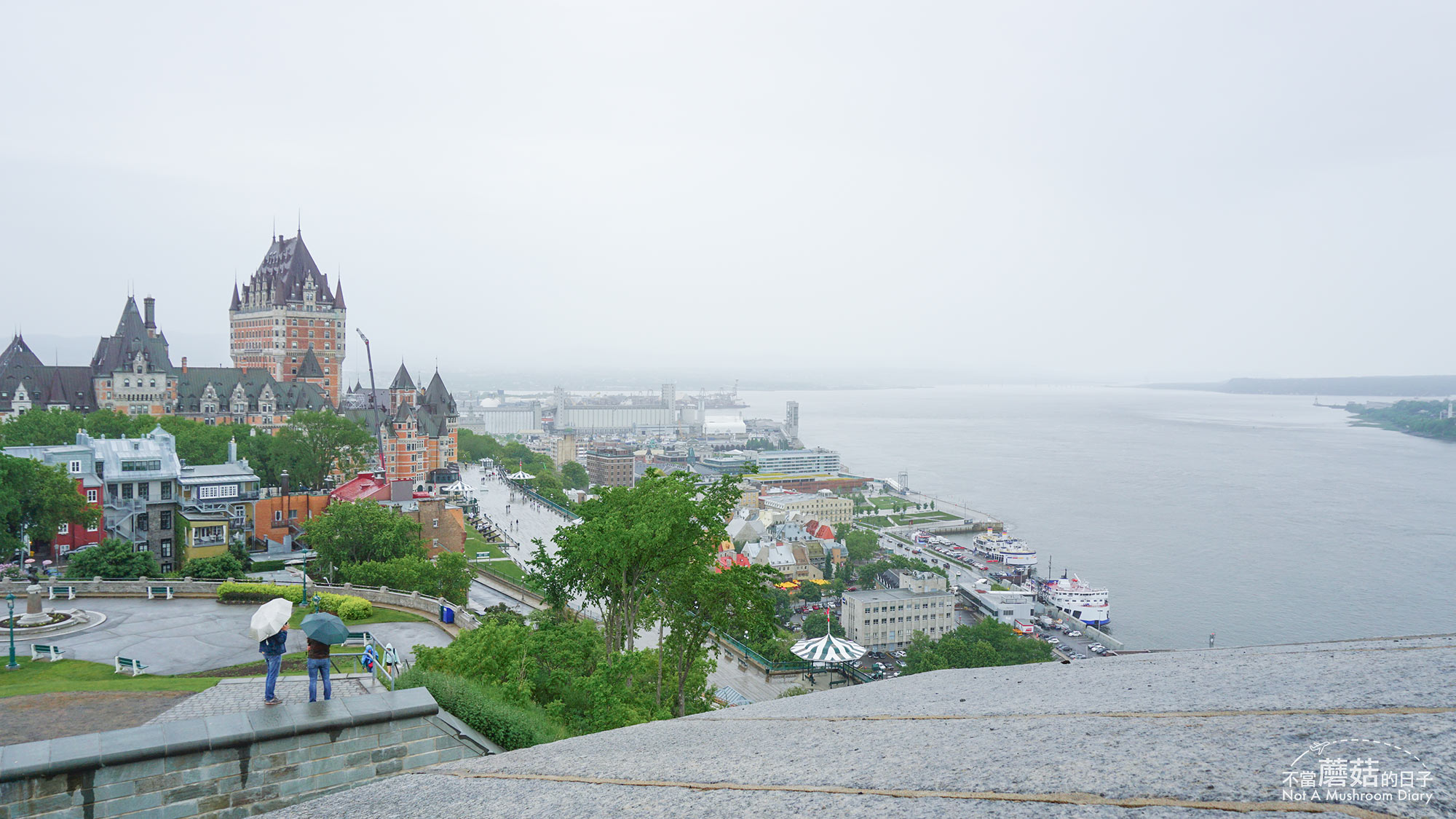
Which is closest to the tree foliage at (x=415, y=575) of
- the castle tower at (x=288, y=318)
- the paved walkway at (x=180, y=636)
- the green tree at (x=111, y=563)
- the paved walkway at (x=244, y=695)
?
the green tree at (x=111, y=563)

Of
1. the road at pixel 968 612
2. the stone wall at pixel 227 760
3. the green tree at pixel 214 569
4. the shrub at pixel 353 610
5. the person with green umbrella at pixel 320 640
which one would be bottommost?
the road at pixel 968 612

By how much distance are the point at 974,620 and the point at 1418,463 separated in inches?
2982

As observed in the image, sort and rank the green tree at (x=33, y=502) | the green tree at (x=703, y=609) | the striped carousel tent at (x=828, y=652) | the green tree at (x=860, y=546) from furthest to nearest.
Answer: the green tree at (x=860, y=546), the striped carousel tent at (x=828, y=652), the green tree at (x=33, y=502), the green tree at (x=703, y=609)

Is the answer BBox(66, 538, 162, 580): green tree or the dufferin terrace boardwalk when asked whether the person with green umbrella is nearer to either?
the dufferin terrace boardwalk

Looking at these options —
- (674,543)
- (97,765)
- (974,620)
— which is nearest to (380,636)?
(674,543)

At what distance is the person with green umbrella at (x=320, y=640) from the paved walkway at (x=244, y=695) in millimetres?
369

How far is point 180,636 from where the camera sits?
41.7 feet

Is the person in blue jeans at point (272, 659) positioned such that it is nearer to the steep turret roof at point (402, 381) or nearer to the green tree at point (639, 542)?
the green tree at point (639, 542)

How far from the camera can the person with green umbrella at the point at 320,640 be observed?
5691 millimetres

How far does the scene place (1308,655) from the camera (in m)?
3.93

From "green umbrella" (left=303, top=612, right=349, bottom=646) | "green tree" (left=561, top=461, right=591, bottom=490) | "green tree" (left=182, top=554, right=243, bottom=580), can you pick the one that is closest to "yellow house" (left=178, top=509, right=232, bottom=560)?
"green tree" (left=182, top=554, right=243, bottom=580)

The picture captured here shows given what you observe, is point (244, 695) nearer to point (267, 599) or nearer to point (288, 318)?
point (267, 599)

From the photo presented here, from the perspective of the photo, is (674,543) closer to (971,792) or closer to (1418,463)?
(971,792)

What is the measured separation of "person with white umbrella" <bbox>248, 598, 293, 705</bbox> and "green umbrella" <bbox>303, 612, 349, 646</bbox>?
27 cm
